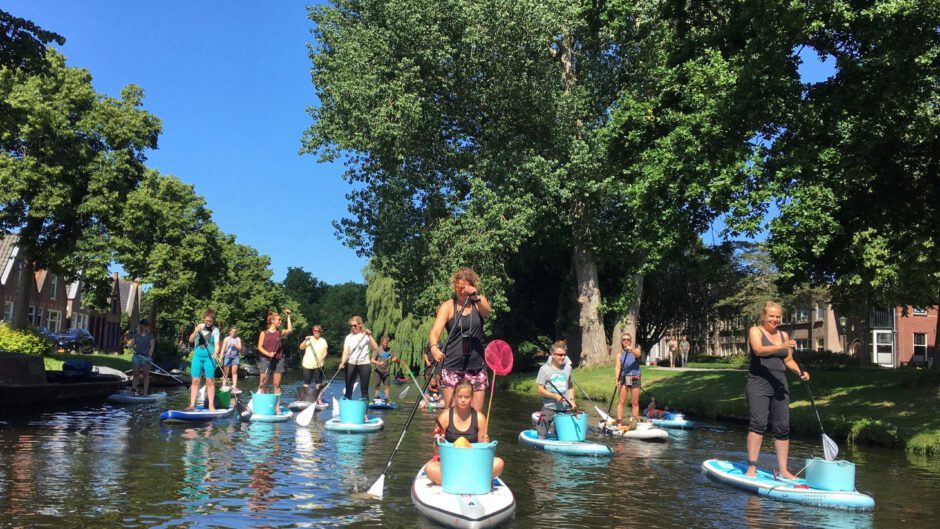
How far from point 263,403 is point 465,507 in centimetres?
1087

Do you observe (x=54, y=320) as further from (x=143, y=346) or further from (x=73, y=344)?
(x=143, y=346)

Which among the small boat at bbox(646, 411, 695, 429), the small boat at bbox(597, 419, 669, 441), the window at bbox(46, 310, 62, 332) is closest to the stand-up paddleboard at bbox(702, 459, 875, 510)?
the small boat at bbox(597, 419, 669, 441)

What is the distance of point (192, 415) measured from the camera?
52.7ft

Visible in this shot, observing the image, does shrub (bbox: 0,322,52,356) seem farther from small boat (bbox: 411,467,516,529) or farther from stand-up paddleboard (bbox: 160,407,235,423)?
small boat (bbox: 411,467,516,529)

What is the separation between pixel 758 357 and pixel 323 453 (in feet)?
21.0

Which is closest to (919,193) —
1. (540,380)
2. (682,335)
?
(540,380)

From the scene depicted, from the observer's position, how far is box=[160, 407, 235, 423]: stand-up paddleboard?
15.8m

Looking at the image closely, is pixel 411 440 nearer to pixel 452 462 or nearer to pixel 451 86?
pixel 452 462

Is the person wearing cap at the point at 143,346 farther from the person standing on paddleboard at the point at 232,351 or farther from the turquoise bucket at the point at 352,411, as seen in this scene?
the turquoise bucket at the point at 352,411

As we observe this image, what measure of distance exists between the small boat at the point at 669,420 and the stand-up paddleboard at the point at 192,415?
9.25 meters

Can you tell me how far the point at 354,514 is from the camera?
7.90 m

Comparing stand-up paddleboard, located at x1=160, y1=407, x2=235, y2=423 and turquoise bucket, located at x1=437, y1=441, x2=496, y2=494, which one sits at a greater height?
turquoise bucket, located at x1=437, y1=441, x2=496, y2=494

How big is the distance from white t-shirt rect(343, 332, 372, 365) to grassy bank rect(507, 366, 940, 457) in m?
9.72

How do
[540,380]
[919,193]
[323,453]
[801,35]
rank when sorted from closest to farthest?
[323,453] → [540,380] → [801,35] → [919,193]
